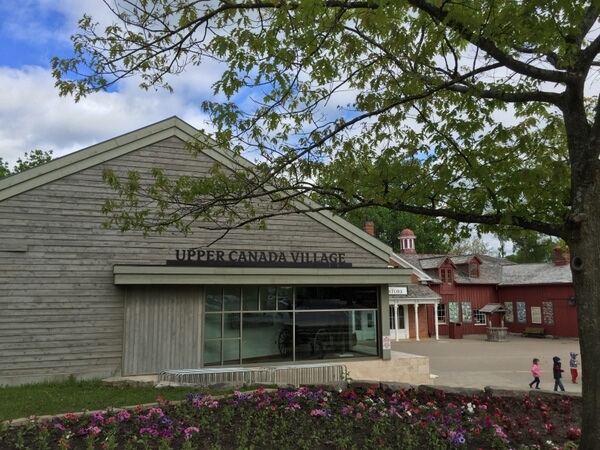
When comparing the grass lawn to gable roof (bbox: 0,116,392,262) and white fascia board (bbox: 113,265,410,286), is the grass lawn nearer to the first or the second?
white fascia board (bbox: 113,265,410,286)

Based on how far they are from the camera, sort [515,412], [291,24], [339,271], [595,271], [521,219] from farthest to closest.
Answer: [339,271], [515,412], [521,219], [291,24], [595,271]

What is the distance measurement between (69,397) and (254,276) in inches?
221

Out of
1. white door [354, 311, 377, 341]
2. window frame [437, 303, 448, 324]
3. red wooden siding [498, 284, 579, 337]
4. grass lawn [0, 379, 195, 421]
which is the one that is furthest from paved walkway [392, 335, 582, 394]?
grass lawn [0, 379, 195, 421]

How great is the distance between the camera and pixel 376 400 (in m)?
7.04

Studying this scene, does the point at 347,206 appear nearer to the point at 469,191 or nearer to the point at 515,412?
the point at 469,191

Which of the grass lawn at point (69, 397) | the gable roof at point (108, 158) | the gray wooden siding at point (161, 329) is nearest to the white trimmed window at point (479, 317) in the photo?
the gable roof at point (108, 158)

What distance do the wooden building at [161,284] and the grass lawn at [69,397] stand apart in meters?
1.29

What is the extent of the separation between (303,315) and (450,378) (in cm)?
541

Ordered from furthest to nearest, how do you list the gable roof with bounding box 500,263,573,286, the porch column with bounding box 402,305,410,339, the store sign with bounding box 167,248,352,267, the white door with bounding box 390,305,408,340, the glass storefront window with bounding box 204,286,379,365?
the gable roof with bounding box 500,263,573,286, the porch column with bounding box 402,305,410,339, the white door with bounding box 390,305,408,340, the glass storefront window with bounding box 204,286,379,365, the store sign with bounding box 167,248,352,267

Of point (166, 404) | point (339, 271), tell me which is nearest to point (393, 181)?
point (166, 404)

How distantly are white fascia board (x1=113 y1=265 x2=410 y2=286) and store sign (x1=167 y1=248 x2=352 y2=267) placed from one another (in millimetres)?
397

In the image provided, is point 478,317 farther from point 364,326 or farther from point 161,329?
point 161,329

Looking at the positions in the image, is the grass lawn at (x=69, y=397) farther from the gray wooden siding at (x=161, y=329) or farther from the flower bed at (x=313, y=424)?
the flower bed at (x=313, y=424)

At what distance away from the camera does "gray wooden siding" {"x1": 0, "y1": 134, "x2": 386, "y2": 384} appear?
37.0 feet
